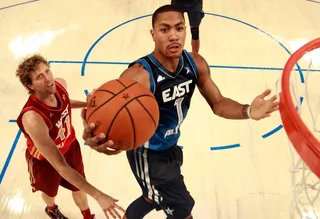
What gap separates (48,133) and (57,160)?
18cm

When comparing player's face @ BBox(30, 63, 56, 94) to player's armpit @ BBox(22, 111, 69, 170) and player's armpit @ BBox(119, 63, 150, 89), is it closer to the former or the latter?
player's armpit @ BBox(22, 111, 69, 170)

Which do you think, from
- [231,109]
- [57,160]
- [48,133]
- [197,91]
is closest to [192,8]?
[197,91]

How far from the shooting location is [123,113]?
1.69 metres

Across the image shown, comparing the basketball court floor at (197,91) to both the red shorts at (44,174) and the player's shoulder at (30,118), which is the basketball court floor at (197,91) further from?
the player's shoulder at (30,118)

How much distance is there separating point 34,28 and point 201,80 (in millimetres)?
3665

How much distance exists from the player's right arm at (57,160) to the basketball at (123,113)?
0.38 metres

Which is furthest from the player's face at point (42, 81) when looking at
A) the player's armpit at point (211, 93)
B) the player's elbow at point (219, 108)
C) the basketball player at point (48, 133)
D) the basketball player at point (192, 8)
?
the basketball player at point (192, 8)

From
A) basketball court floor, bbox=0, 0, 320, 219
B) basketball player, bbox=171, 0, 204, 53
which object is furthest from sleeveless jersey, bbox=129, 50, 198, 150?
basketball player, bbox=171, 0, 204, 53

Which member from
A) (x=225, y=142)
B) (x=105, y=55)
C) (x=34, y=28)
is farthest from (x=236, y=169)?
(x=34, y=28)

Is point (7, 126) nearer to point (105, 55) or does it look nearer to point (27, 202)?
point (27, 202)

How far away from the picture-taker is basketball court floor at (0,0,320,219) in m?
2.98

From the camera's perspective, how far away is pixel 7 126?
3.60 metres

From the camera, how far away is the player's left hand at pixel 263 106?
1784 mm

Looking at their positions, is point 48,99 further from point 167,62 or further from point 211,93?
point 211,93
